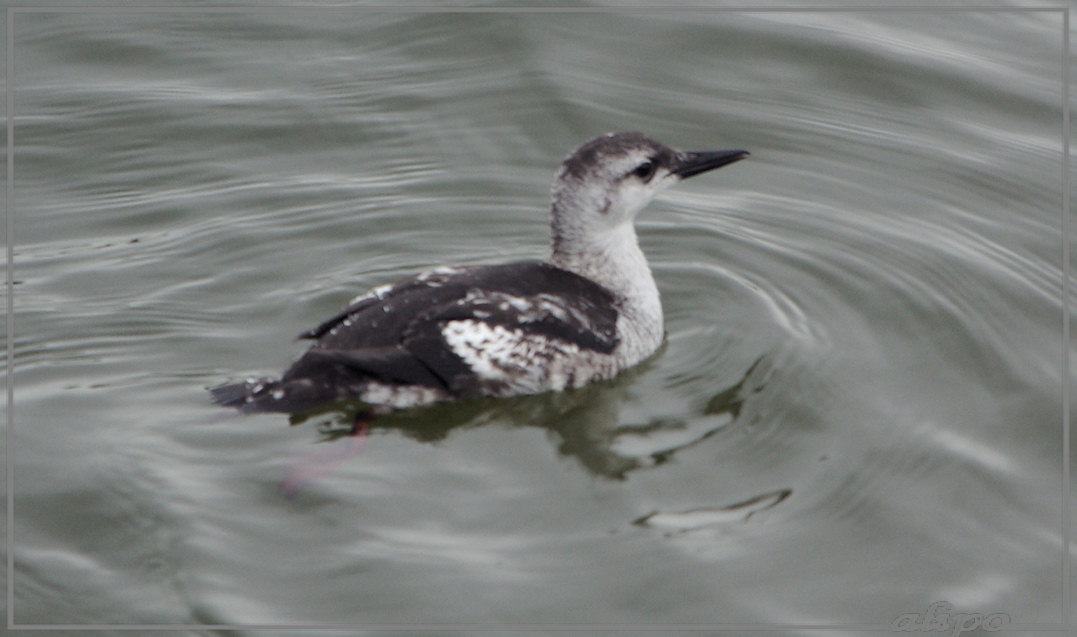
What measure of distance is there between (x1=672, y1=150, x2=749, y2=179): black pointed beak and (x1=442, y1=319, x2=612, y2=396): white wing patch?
3.42ft

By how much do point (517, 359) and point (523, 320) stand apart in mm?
172

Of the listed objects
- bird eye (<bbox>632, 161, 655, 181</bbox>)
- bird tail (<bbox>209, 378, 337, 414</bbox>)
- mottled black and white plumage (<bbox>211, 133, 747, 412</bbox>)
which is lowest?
bird tail (<bbox>209, 378, 337, 414</bbox>)

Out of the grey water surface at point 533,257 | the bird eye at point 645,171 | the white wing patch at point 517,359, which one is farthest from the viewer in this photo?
the bird eye at point 645,171

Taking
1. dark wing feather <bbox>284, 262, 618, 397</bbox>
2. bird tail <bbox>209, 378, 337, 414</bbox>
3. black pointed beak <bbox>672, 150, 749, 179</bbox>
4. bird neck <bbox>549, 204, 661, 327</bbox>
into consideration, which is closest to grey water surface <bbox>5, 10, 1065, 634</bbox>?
bird tail <bbox>209, 378, 337, 414</bbox>

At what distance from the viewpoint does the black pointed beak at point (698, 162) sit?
7.36 meters

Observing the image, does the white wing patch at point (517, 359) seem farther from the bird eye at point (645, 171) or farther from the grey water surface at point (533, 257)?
the bird eye at point (645, 171)

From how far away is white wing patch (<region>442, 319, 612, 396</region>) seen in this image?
6.62m

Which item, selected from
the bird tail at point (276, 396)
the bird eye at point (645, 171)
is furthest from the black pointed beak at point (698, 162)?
the bird tail at point (276, 396)

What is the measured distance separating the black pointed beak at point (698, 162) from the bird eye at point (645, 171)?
12 cm

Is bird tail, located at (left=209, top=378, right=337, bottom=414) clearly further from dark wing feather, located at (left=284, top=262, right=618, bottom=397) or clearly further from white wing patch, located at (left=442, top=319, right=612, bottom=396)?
white wing patch, located at (left=442, top=319, right=612, bottom=396)

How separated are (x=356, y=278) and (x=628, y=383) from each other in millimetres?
1573

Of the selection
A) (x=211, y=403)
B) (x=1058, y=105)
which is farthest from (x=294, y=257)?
(x=1058, y=105)

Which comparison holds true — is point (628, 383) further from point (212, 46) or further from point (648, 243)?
point (212, 46)

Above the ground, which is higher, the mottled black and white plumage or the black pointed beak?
the black pointed beak
